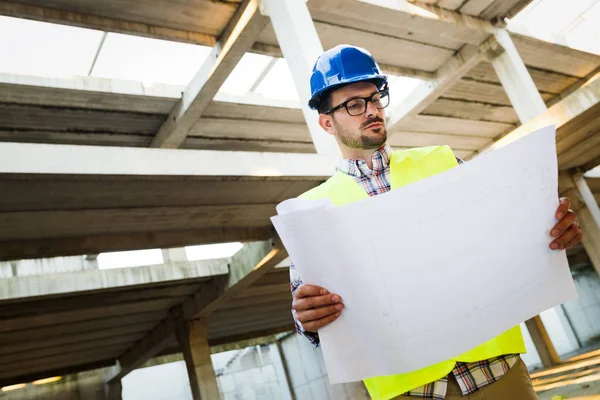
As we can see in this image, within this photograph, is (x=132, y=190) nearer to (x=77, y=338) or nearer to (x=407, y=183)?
(x=407, y=183)

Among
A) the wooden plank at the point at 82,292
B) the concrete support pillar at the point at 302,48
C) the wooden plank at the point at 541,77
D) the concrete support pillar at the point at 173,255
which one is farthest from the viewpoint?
the concrete support pillar at the point at 173,255

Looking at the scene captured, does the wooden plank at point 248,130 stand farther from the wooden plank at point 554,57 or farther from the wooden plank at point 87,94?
the wooden plank at point 554,57

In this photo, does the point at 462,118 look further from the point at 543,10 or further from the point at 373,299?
the point at 373,299

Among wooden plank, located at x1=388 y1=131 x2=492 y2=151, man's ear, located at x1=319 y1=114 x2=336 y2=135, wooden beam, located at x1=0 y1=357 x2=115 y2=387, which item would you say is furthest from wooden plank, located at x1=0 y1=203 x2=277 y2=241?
wooden beam, located at x1=0 y1=357 x2=115 y2=387

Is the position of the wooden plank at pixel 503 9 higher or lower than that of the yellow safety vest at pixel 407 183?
higher

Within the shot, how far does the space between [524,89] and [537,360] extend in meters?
17.8

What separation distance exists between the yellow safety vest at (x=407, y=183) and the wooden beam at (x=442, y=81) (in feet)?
23.5

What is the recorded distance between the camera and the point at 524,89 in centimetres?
797

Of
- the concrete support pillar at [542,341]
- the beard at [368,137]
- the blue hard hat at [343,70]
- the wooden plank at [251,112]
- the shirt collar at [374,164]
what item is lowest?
the concrete support pillar at [542,341]

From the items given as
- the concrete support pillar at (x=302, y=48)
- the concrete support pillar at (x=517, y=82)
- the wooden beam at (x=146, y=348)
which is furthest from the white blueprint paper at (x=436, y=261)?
the wooden beam at (x=146, y=348)

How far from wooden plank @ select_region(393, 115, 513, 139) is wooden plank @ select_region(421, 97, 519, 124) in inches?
4.2

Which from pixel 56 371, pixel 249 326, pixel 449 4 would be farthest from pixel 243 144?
pixel 56 371

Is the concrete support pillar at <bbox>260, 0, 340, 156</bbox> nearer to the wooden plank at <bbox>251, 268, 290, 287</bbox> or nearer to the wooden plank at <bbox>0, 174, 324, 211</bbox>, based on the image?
the wooden plank at <bbox>0, 174, 324, 211</bbox>

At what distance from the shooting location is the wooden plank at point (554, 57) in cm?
927
